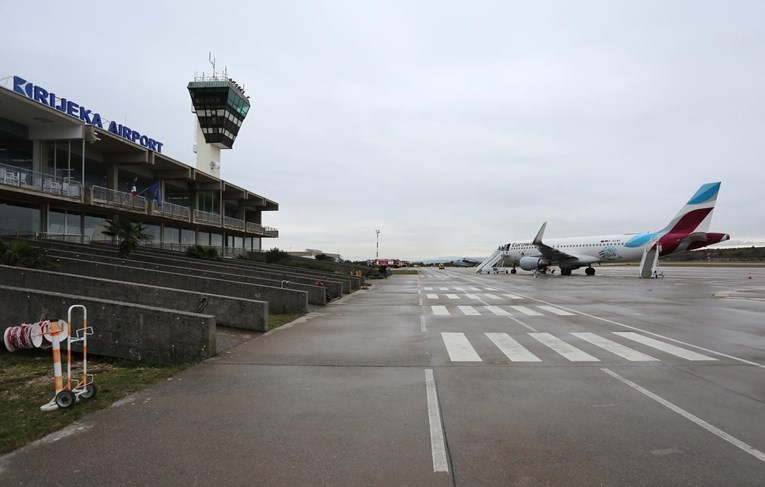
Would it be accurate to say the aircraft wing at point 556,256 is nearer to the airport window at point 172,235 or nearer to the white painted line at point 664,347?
the airport window at point 172,235

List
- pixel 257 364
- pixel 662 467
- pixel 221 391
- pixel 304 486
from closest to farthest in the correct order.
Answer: pixel 304 486 → pixel 662 467 → pixel 221 391 → pixel 257 364

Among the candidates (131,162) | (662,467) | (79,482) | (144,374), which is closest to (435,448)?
(662,467)

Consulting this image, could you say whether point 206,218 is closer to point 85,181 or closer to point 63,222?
point 85,181

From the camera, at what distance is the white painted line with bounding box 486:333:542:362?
315 inches

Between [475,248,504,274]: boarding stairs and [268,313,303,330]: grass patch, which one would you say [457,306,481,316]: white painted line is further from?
[475,248,504,274]: boarding stairs

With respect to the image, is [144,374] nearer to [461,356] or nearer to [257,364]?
[257,364]

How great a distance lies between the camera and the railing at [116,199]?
2905cm

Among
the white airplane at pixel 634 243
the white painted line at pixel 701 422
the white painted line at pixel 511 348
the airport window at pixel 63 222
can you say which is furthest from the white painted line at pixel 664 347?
the white airplane at pixel 634 243

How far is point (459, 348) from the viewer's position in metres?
8.97

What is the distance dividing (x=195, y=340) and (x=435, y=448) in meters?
5.37

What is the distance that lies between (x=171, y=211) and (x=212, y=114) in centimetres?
2538

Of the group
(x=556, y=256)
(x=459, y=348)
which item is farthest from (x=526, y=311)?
(x=556, y=256)

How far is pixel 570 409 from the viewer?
5254 mm

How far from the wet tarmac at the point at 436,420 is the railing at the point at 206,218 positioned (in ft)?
114
